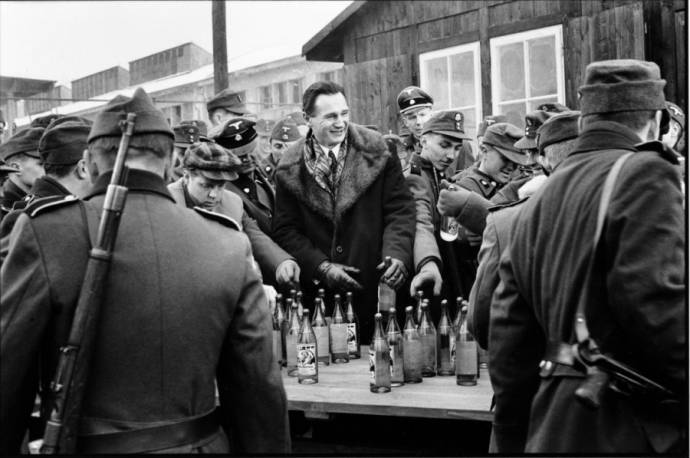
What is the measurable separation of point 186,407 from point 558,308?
3.44ft

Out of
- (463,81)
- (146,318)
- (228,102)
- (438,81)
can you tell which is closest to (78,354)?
(146,318)

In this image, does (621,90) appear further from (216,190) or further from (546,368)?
(216,190)

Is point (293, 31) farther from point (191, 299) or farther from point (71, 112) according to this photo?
point (191, 299)

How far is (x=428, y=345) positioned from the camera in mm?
3564

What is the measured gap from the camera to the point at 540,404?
8.29ft

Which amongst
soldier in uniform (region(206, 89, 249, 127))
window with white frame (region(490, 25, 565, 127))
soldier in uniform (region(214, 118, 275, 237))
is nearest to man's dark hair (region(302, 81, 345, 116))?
soldier in uniform (region(214, 118, 275, 237))

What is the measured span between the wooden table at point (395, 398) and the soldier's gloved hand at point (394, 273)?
1.94 ft

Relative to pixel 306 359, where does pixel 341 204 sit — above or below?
above

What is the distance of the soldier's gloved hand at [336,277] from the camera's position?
401cm

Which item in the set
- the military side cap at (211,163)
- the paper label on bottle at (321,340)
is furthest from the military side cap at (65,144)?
the paper label on bottle at (321,340)

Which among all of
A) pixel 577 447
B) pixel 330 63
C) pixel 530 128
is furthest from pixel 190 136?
pixel 330 63

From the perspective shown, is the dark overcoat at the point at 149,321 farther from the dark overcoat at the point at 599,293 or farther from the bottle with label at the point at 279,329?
the bottle with label at the point at 279,329

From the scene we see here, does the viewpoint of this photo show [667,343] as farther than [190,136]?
No

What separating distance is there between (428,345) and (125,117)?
169cm
